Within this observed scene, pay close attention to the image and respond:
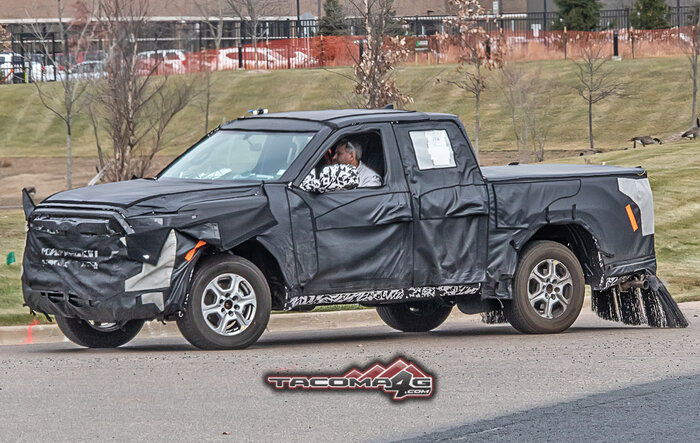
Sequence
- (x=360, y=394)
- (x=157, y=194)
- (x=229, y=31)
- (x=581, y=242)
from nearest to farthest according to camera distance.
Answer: (x=360, y=394), (x=157, y=194), (x=581, y=242), (x=229, y=31)

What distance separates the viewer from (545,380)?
342 inches

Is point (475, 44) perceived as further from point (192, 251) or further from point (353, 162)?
point (192, 251)

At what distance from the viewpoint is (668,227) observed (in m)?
20.4

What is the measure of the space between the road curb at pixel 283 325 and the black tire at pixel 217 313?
2337 millimetres

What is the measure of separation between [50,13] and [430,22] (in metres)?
24.8

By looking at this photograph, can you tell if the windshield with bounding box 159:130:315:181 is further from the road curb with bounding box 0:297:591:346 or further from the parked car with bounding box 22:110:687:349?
the road curb with bounding box 0:297:591:346

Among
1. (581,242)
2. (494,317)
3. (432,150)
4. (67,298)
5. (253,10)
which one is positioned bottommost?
(494,317)

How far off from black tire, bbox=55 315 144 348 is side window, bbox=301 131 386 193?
2.03m

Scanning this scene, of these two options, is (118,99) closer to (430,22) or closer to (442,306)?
(442,306)

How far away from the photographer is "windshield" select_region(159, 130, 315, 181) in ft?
33.9

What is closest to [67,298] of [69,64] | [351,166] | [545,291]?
[351,166]

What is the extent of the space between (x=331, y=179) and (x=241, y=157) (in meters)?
0.93

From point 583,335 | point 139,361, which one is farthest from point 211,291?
point 583,335

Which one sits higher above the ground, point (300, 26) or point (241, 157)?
point (300, 26)
